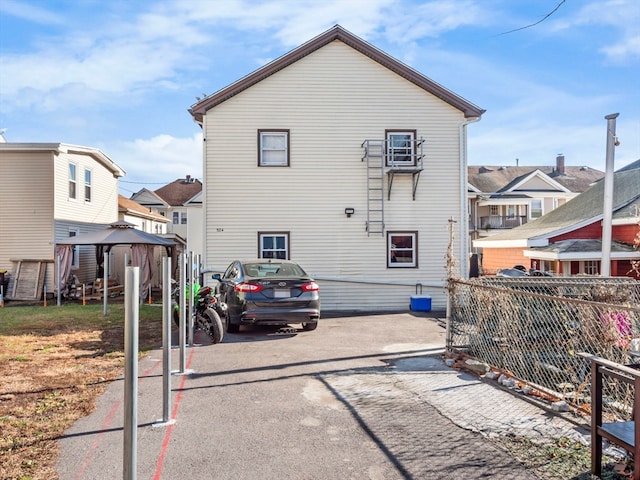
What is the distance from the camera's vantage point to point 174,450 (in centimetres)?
411

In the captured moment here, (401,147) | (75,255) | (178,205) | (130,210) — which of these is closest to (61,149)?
(75,255)

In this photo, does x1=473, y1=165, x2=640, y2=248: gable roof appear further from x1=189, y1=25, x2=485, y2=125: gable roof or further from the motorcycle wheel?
the motorcycle wheel

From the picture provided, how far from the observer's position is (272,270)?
10117mm

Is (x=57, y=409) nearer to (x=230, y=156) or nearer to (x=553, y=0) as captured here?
(x=553, y=0)

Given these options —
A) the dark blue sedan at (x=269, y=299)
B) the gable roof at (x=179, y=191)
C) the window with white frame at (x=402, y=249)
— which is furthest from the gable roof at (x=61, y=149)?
the gable roof at (x=179, y=191)

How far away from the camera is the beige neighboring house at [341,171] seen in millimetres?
14180

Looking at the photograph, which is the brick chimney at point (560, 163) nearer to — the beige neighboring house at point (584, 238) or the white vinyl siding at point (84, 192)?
the beige neighboring house at point (584, 238)

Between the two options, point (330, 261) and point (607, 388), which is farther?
point (330, 261)

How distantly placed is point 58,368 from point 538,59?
907 centimetres

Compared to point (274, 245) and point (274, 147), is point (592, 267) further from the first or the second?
point (274, 147)

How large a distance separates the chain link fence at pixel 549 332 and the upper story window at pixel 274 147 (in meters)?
8.06

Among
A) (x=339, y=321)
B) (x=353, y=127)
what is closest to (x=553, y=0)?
(x=339, y=321)

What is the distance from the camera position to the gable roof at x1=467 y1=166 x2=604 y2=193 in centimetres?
4062

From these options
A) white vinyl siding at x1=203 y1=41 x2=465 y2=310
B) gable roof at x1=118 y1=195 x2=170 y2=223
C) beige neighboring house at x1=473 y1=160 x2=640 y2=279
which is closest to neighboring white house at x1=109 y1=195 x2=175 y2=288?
gable roof at x1=118 y1=195 x2=170 y2=223
